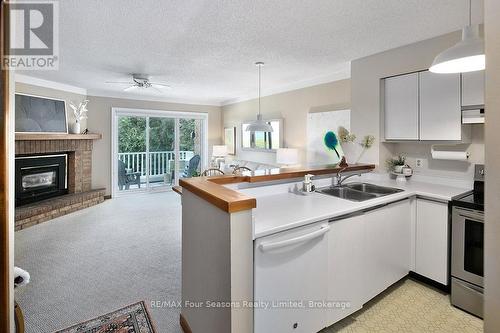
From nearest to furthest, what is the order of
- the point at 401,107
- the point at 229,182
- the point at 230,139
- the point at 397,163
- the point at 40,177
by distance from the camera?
the point at 229,182 → the point at 401,107 → the point at 397,163 → the point at 40,177 → the point at 230,139

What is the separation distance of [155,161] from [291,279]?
19.8 feet

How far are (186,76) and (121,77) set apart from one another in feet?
3.82

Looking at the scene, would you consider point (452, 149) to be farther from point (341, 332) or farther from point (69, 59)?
point (69, 59)

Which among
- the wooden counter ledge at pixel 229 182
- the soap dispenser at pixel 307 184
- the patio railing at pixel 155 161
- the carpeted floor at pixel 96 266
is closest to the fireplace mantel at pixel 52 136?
the patio railing at pixel 155 161

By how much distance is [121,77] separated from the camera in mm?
4504

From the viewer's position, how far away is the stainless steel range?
79.0 inches

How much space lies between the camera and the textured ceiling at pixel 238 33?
215 centimetres

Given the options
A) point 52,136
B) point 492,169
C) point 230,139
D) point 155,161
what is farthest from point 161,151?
point 492,169

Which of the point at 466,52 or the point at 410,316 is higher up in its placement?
the point at 466,52

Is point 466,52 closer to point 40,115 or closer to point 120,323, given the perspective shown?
point 120,323

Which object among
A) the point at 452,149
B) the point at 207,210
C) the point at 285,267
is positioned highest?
the point at 452,149

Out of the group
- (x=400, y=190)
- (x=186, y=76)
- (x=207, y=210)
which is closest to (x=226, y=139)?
(x=186, y=76)

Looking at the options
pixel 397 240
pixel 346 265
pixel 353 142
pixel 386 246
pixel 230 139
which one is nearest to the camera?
pixel 346 265

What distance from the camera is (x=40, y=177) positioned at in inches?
186
